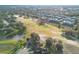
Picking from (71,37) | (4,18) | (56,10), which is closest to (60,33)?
(71,37)

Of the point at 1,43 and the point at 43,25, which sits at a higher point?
the point at 43,25

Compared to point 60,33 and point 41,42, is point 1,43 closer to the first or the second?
point 41,42

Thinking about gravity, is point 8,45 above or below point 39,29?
below
